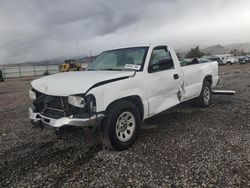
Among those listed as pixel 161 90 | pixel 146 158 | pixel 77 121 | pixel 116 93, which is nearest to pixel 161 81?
pixel 161 90

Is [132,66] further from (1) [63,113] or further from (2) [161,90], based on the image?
(1) [63,113]

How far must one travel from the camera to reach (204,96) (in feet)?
21.8

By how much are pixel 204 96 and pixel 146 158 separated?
3.61 m

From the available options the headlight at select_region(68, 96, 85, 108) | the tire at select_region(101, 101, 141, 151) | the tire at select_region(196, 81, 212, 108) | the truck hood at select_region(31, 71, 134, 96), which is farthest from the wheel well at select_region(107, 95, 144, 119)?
the tire at select_region(196, 81, 212, 108)

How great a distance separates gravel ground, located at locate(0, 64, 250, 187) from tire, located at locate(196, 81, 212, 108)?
95 centimetres

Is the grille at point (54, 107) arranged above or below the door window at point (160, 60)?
below

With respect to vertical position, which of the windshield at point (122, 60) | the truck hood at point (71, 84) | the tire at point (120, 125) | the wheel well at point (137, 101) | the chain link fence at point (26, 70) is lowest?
the tire at point (120, 125)

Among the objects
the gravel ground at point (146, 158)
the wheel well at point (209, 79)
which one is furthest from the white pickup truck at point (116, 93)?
A: the wheel well at point (209, 79)

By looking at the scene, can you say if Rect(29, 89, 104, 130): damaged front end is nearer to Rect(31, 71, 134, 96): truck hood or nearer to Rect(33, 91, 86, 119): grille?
Rect(33, 91, 86, 119): grille

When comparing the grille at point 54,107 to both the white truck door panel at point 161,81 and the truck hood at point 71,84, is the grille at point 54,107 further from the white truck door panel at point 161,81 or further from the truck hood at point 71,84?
the white truck door panel at point 161,81

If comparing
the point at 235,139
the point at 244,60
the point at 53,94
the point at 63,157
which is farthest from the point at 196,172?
the point at 244,60

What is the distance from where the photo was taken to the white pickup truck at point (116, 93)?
→ 11.6ft

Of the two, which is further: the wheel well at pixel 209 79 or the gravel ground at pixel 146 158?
the wheel well at pixel 209 79

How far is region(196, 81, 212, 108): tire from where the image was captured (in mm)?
6508
